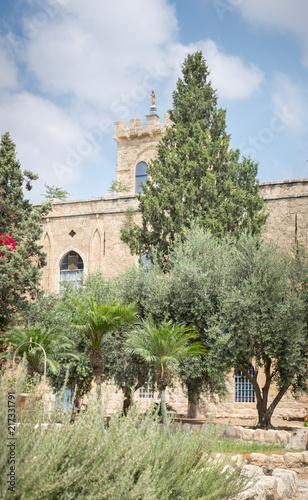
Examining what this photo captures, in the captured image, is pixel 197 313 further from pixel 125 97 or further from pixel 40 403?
pixel 40 403

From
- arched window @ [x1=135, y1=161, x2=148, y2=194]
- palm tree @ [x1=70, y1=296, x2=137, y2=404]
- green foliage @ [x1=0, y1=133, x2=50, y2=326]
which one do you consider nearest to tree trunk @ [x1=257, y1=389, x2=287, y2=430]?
palm tree @ [x1=70, y1=296, x2=137, y2=404]

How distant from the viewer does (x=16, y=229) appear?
22.9 metres

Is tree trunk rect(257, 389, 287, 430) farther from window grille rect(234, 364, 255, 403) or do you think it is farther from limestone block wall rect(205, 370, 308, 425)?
window grille rect(234, 364, 255, 403)

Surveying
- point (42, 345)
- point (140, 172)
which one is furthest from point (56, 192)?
point (42, 345)

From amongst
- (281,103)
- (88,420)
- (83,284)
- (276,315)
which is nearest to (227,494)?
(88,420)

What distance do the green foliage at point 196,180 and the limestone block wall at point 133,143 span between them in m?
13.6

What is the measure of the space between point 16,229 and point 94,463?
60.8ft

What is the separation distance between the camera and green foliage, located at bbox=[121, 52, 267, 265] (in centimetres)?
2241

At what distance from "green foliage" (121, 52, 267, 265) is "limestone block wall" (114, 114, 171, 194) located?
13.6 m

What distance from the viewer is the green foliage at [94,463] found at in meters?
4.77

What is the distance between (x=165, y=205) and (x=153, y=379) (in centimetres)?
787

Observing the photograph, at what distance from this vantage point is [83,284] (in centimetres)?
2273

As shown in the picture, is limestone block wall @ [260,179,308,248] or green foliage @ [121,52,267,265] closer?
green foliage @ [121,52,267,265]

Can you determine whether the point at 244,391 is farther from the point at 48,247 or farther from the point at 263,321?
the point at 48,247
